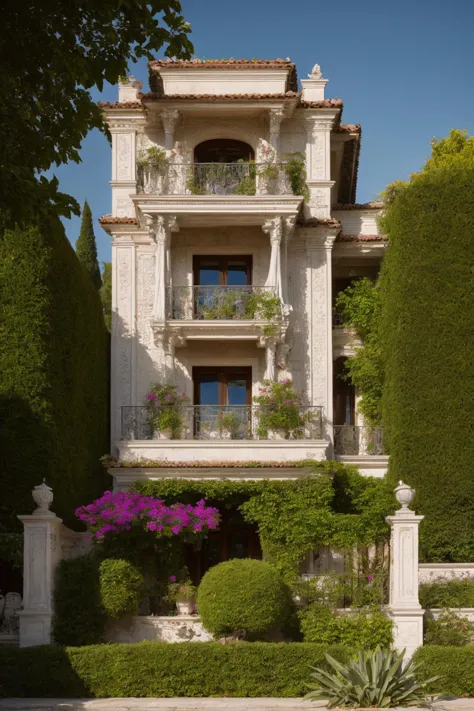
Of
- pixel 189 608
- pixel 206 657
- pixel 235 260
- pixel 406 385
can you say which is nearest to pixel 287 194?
pixel 235 260

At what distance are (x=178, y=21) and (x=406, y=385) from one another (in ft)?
45.8

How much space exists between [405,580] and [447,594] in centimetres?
151

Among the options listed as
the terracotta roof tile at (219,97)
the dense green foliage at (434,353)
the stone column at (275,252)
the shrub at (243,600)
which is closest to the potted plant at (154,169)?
the terracotta roof tile at (219,97)

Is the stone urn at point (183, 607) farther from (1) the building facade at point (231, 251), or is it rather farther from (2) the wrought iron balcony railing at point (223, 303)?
(2) the wrought iron balcony railing at point (223, 303)

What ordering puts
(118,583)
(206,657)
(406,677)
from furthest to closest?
(118,583) < (206,657) < (406,677)

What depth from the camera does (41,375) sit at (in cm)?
2397

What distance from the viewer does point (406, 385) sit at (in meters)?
26.4

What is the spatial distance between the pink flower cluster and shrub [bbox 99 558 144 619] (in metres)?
0.83

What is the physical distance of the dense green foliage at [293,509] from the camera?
23.6 metres

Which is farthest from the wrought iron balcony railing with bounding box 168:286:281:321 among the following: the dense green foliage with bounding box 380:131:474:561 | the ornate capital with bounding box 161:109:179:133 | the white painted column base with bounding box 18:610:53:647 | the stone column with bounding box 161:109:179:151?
the white painted column base with bounding box 18:610:53:647

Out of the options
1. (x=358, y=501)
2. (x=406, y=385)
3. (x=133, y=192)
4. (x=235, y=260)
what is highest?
(x=133, y=192)

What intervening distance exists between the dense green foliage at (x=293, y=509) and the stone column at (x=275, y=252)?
5.02 metres

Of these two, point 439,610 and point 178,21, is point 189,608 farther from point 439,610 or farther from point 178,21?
point 178,21

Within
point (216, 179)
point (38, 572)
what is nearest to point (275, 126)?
point (216, 179)
